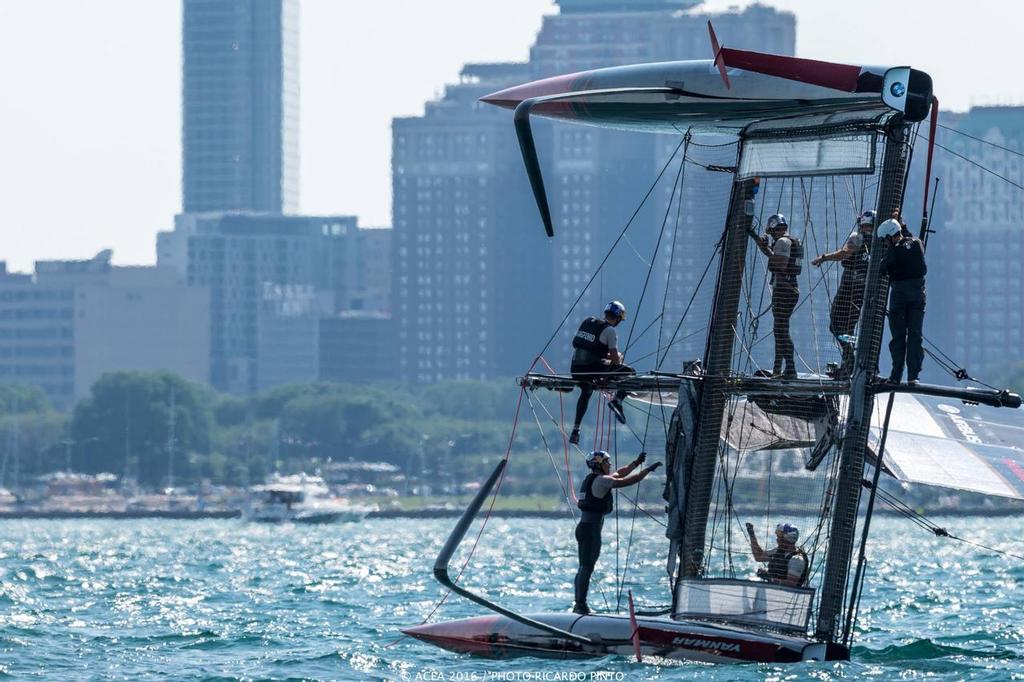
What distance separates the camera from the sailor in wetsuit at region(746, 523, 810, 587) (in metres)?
31.3

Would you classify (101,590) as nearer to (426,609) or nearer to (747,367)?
(426,609)

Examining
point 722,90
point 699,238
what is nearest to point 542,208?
point 722,90

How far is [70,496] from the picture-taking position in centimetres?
18238

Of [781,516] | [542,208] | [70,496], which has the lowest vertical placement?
[70,496]

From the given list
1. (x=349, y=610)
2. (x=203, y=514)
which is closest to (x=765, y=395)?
(x=349, y=610)

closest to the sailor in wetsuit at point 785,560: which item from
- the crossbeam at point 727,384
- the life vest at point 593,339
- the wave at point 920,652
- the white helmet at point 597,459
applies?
the wave at point 920,652

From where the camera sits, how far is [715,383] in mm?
32438

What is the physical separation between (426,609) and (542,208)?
48.8 ft

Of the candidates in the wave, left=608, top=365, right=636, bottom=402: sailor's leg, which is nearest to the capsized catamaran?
left=608, top=365, right=636, bottom=402: sailor's leg

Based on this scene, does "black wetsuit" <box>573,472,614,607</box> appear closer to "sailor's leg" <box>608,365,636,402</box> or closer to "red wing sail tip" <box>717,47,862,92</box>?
"sailor's leg" <box>608,365,636,402</box>

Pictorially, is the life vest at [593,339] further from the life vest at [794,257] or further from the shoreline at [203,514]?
the shoreline at [203,514]

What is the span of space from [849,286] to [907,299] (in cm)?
183

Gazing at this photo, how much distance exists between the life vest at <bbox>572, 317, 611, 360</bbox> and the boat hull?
12.1ft

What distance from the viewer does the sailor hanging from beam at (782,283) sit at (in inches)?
1254
